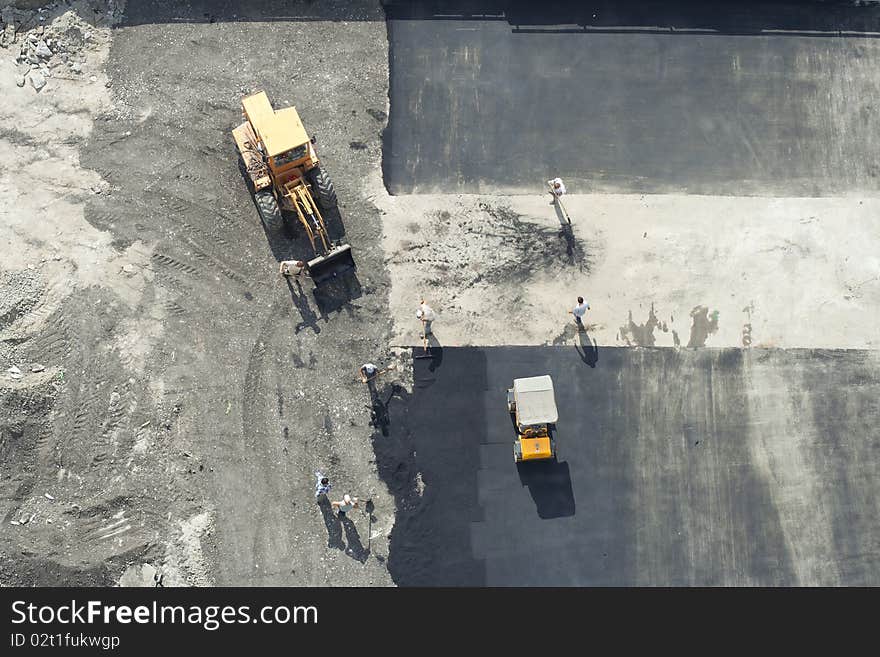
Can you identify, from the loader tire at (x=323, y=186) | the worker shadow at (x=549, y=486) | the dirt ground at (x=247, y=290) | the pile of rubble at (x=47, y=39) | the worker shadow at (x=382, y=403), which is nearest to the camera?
the dirt ground at (x=247, y=290)

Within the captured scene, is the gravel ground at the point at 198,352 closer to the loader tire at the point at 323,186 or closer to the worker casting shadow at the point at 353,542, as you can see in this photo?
the worker casting shadow at the point at 353,542

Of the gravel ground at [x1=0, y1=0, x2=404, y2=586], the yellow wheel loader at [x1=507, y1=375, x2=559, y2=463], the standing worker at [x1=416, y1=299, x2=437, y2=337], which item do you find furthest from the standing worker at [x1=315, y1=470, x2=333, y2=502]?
the yellow wheel loader at [x1=507, y1=375, x2=559, y2=463]

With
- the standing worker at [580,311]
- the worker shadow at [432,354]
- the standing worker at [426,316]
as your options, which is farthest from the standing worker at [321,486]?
the standing worker at [580,311]

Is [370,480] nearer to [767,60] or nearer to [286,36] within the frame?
[286,36]

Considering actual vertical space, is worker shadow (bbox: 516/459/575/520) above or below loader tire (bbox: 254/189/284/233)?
below

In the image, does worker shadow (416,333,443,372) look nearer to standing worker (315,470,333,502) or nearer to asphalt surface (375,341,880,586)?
asphalt surface (375,341,880,586)

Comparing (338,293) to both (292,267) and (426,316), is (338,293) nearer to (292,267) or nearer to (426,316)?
(292,267)

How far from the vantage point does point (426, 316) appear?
20.3 meters

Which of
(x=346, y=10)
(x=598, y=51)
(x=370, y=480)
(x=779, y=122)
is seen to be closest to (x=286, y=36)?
(x=346, y=10)

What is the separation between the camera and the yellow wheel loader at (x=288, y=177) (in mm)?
19922

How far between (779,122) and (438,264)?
1098cm

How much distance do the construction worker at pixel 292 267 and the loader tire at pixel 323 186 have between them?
6.10 ft

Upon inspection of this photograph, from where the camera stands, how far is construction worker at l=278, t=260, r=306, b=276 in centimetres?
2053

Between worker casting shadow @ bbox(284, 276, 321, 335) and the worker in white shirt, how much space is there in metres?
7.46
